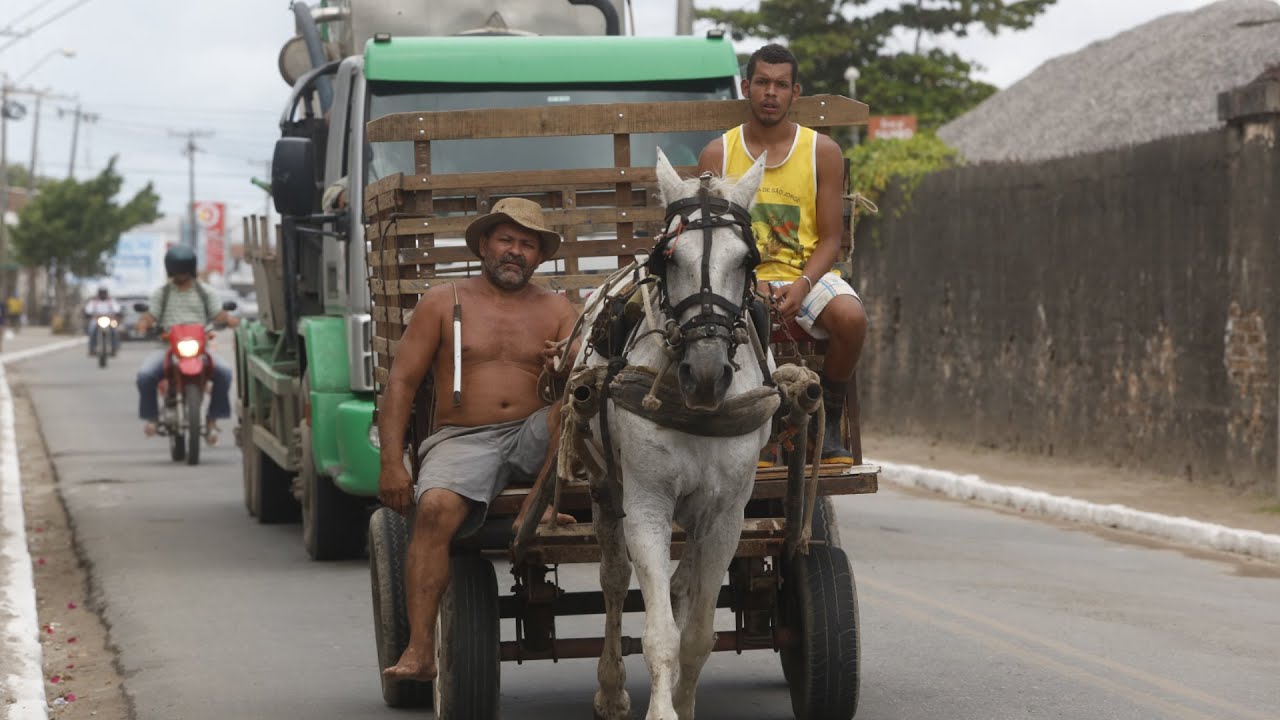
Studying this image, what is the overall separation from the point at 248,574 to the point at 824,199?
6082mm

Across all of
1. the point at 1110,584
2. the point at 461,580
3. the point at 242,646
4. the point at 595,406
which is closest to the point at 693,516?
the point at 595,406

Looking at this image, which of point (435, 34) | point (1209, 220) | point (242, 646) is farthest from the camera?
point (1209, 220)

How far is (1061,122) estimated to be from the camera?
121 ft

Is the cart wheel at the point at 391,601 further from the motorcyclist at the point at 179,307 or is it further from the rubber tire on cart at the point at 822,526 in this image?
the motorcyclist at the point at 179,307

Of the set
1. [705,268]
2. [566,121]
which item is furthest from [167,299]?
[705,268]

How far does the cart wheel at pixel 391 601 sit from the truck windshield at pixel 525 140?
3.54 metres

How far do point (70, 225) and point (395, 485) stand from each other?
253 feet

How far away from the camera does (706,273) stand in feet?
19.6

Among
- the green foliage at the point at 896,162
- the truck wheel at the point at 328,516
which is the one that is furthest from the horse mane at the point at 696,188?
the green foliage at the point at 896,162

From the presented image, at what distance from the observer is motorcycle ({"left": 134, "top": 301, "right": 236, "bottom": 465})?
18844mm

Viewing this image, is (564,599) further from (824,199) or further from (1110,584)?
→ (1110,584)

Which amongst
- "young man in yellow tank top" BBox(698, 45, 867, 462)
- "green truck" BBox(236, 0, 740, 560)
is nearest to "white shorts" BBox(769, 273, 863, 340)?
"young man in yellow tank top" BBox(698, 45, 867, 462)

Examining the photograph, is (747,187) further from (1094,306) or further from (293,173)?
(1094,306)

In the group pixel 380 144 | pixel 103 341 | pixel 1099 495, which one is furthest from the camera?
pixel 103 341
